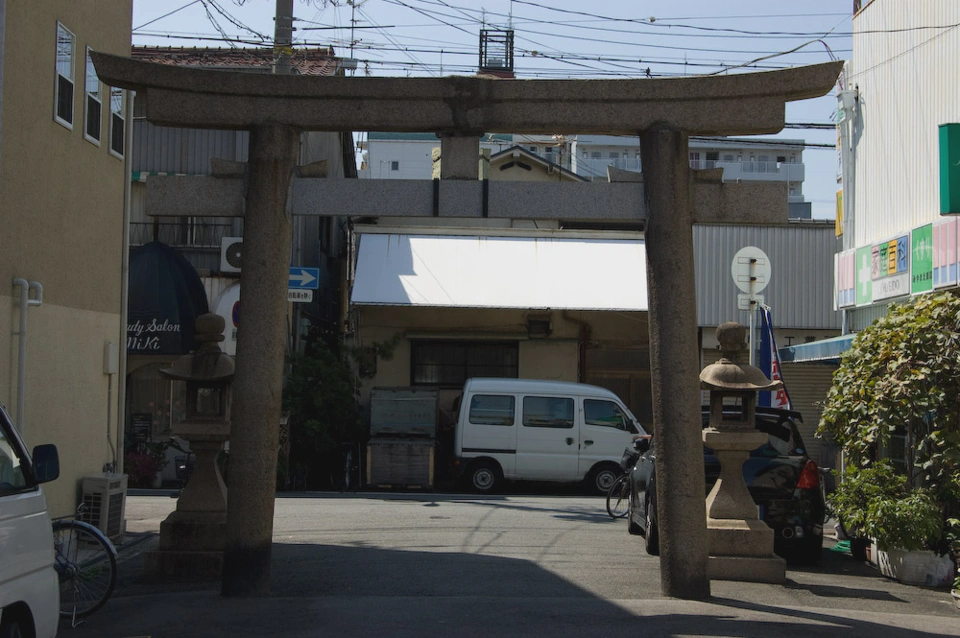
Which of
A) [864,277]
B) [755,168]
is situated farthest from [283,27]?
[755,168]

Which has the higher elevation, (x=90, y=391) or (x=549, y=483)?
(x=90, y=391)

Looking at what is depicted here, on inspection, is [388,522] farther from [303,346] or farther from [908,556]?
[303,346]

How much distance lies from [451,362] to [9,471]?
18.6m

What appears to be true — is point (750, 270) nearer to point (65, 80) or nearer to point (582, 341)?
point (65, 80)

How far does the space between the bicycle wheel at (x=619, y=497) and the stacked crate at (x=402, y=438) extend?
197 inches

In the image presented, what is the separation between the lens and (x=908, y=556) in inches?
403

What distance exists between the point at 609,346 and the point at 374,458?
7.31 meters

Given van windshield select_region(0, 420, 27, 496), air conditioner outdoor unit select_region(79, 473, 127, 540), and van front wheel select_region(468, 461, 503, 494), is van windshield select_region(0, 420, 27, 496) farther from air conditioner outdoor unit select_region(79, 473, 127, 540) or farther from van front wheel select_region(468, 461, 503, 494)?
van front wheel select_region(468, 461, 503, 494)

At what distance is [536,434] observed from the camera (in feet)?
64.8

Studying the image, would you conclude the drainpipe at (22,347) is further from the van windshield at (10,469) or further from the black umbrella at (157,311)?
the black umbrella at (157,311)

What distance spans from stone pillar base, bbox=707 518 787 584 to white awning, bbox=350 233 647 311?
1221 centimetres

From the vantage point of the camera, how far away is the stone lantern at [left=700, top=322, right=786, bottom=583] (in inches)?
386

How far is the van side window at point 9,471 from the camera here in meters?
5.81

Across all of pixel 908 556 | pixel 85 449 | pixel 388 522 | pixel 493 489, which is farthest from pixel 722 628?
pixel 493 489
